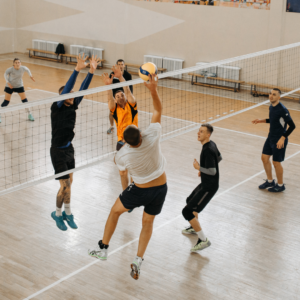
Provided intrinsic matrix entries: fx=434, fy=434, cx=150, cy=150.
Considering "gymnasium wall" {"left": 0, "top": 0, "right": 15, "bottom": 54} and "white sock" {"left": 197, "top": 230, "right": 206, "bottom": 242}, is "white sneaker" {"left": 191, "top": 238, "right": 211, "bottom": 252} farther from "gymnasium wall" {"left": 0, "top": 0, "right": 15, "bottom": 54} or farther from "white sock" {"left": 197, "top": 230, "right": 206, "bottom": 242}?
"gymnasium wall" {"left": 0, "top": 0, "right": 15, "bottom": 54}

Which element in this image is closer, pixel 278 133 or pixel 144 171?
pixel 144 171

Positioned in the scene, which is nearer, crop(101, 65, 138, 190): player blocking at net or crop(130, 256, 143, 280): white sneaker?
crop(130, 256, 143, 280): white sneaker

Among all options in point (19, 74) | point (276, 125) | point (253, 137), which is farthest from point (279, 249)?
point (19, 74)

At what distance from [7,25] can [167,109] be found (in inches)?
474

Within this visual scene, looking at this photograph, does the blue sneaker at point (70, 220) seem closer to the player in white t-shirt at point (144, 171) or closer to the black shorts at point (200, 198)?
the player in white t-shirt at point (144, 171)

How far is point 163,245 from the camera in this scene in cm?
595

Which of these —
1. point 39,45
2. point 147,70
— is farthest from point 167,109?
point 39,45

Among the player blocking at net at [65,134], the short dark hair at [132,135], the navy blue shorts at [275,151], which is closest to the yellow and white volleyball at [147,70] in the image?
the player blocking at net at [65,134]

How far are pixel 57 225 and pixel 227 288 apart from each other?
7.86 ft

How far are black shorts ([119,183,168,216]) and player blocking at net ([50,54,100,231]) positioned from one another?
49.3 inches

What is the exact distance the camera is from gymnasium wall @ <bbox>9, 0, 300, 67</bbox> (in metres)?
14.6

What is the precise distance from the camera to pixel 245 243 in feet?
19.8

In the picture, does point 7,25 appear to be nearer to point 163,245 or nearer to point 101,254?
point 163,245

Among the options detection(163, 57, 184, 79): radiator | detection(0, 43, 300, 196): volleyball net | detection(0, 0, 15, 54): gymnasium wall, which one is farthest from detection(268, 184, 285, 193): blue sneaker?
detection(0, 0, 15, 54): gymnasium wall
